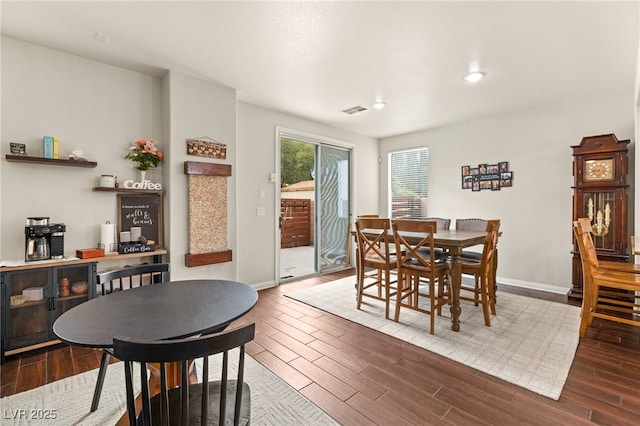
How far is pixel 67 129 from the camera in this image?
2.78 metres

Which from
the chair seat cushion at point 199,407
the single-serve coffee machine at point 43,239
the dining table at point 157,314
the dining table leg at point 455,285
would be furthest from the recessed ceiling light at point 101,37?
the dining table leg at point 455,285

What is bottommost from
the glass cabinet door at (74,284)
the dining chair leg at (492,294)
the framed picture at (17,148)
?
the dining chair leg at (492,294)

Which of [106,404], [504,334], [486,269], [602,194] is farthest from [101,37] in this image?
[602,194]

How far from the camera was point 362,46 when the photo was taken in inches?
103

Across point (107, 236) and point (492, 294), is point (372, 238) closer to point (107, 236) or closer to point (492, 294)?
point (492, 294)

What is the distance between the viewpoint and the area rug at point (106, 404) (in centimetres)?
169

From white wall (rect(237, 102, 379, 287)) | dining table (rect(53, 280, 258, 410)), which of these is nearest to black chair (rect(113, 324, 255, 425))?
dining table (rect(53, 280, 258, 410))

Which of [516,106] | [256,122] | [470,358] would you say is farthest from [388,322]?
[516,106]

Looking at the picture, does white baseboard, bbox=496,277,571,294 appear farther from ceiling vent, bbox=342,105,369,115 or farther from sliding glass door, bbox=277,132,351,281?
ceiling vent, bbox=342,105,369,115

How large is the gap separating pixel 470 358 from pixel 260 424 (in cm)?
161

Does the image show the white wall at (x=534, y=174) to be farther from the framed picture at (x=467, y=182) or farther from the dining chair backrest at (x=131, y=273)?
the dining chair backrest at (x=131, y=273)

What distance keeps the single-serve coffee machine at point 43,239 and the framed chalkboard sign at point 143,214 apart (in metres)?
0.52

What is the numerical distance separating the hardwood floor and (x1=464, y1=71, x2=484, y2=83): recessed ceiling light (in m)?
2.65

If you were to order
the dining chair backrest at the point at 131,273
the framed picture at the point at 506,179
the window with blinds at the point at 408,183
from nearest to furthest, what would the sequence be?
the dining chair backrest at the point at 131,273 → the framed picture at the point at 506,179 → the window with blinds at the point at 408,183
